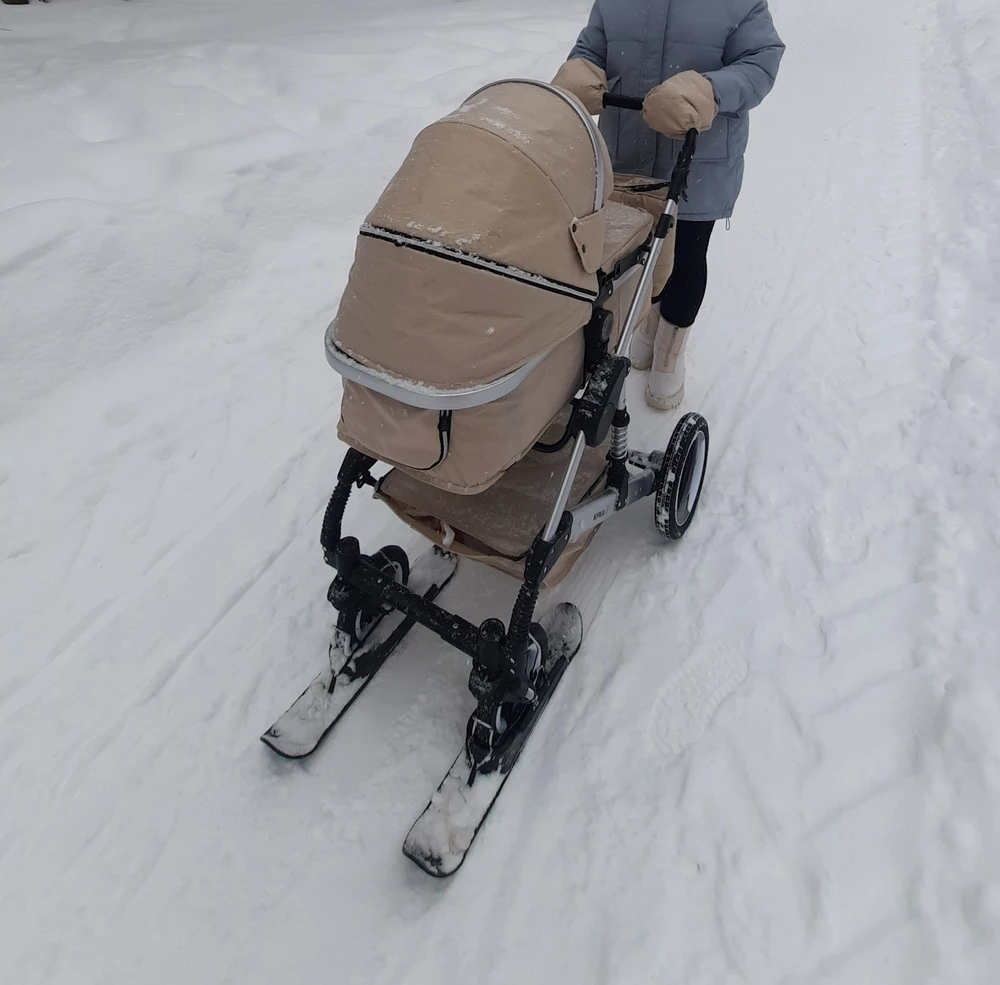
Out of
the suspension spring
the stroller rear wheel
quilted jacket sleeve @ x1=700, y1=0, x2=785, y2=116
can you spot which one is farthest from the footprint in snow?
quilted jacket sleeve @ x1=700, y1=0, x2=785, y2=116

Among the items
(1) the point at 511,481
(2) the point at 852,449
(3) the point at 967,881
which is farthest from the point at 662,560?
(3) the point at 967,881

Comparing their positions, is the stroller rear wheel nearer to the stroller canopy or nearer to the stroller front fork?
the stroller front fork

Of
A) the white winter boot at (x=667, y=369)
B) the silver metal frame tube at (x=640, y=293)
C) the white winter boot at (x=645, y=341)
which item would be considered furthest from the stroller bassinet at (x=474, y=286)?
the white winter boot at (x=645, y=341)

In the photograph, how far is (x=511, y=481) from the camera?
2141 millimetres

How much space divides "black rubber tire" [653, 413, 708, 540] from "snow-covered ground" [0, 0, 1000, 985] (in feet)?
0.50

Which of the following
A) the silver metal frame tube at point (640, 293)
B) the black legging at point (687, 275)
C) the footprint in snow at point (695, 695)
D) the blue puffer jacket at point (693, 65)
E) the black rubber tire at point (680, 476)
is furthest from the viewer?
the black legging at point (687, 275)

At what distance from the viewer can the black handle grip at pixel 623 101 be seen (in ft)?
6.84

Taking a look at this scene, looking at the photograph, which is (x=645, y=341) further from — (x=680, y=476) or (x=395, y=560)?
(x=395, y=560)

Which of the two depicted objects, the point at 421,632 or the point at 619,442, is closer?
the point at 619,442

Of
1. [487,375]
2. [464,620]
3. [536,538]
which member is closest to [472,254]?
[487,375]

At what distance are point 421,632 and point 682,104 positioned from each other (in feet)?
5.96

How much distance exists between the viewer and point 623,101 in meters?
2.10

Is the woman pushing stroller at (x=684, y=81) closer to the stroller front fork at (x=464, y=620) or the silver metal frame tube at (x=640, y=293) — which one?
the silver metal frame tube at (x=640, y=293)

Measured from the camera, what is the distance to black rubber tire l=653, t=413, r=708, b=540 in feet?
7.42
